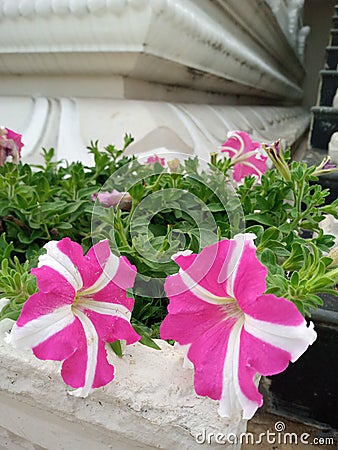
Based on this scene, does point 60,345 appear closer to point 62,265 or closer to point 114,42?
point 62,265

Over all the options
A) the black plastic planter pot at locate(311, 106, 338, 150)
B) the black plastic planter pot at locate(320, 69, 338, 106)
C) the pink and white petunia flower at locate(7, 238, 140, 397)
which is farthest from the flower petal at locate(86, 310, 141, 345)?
the black plastic planter pot at locate(320, 69, 338, 106)

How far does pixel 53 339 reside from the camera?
0.28m

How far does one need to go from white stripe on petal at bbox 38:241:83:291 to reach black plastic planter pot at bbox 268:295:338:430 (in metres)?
0.32

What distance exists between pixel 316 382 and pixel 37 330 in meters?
0.39

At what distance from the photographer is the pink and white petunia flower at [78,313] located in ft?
0.93

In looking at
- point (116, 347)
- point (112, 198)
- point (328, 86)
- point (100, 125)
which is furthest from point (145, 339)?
point (328, 86)

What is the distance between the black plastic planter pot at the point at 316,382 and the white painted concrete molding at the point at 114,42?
20.8 inches

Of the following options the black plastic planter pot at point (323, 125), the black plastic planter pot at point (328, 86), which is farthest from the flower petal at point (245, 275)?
the black plastic planter pot at point (328, 86)

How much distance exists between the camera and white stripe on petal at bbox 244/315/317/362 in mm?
255

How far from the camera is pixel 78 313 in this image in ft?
1.01

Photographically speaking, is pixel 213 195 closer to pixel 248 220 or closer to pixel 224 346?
pixel 248 220

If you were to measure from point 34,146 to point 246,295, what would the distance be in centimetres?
65

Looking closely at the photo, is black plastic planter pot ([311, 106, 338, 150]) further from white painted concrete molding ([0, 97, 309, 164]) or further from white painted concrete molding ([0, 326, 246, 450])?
white painted concrete molding ([0, 326, 246, 450])

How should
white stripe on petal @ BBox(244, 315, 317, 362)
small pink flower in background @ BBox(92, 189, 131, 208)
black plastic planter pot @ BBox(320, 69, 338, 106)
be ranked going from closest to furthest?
white stripe on petal @ BBox(244, 315, 317, 362) → small pink flower in background @ BBox(92, 189, 131, 208) → black plastic planter pot @ BBox(320, 69, 338, 106)
